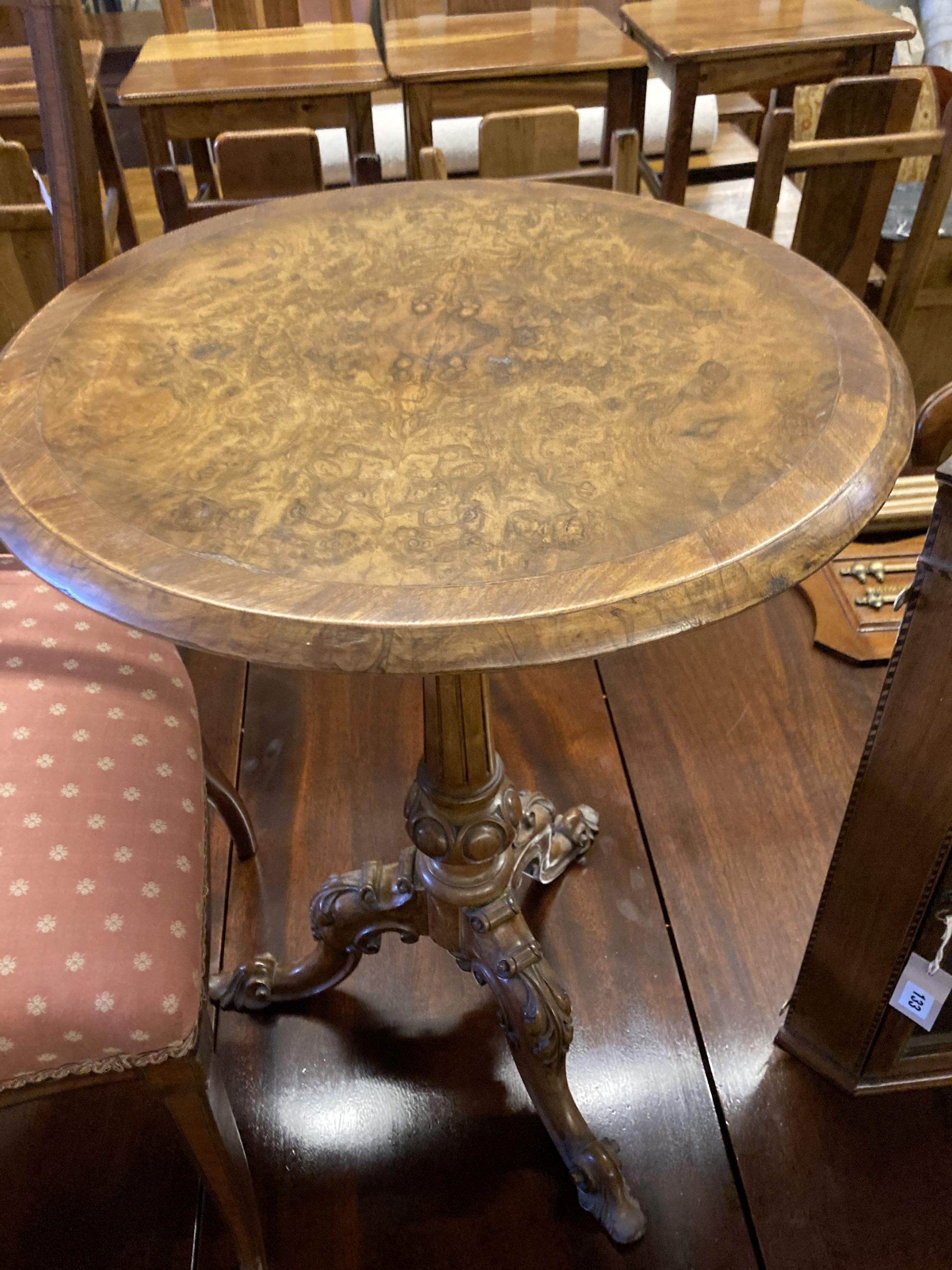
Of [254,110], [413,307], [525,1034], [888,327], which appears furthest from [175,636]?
[888,327]

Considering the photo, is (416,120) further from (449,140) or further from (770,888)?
(770,888)

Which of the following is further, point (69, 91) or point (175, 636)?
point (69, 91)

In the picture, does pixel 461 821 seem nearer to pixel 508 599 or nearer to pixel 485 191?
pixel 508 599

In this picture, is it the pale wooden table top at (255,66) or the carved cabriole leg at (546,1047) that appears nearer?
the carved cabriole leg at (546,1047)

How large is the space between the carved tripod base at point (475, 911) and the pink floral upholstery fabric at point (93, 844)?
231 mm

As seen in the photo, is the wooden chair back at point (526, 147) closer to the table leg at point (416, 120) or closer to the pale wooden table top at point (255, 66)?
the table leg at point (416, 120)

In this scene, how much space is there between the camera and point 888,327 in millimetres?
2209

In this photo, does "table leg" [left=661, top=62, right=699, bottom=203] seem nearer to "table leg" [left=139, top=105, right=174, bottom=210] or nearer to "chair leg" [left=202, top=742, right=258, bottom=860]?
"table leg" [left=139, top=105, right=174, bottom=210]

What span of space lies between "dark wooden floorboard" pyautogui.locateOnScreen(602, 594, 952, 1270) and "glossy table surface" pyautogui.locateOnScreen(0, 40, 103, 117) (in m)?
1.68

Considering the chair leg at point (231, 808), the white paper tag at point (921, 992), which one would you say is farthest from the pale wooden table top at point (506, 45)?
the white paper tag at point (921, 992)

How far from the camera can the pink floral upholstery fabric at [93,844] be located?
65 cm

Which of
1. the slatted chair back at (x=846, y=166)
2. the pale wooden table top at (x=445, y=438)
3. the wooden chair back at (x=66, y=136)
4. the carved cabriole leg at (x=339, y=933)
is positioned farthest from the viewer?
the slatted chair back at (x=846, y=166)

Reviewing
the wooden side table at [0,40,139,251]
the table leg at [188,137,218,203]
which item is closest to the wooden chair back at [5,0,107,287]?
the wooden side table at [0,40,139,251]

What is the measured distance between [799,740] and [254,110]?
1725 millimetres
